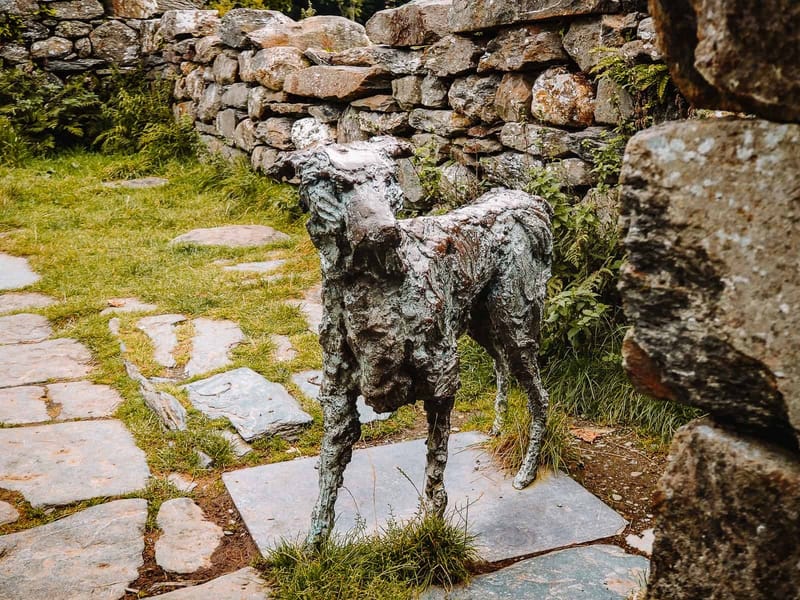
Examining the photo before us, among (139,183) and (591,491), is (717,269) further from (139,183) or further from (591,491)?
(139,183)

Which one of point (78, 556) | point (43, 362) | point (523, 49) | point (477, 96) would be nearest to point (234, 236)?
point (43, 362)

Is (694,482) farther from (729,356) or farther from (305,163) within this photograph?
(305,163)

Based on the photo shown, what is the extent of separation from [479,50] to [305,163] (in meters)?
3.66

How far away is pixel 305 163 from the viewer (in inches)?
92.8

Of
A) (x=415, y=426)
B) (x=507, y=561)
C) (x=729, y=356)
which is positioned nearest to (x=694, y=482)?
(x=729, y=356)

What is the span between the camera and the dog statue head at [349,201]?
7.48 ft

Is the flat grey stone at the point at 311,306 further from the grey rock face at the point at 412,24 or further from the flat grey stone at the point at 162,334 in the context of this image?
the grey rock face at the point at 412,24

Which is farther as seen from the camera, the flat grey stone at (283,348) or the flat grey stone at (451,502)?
the flat grey stone at (283,348)

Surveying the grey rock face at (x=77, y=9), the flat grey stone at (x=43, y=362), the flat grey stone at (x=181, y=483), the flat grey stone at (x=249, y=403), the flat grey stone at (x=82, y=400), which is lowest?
the flat grey stone at (x=43, y=362)

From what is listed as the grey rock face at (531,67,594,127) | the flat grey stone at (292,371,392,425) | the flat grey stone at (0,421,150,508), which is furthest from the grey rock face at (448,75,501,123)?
the flat grey stone at (0,421,150,508)

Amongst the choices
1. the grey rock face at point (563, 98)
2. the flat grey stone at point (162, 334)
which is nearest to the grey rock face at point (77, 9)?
the flat grey stone at point (162, 334)

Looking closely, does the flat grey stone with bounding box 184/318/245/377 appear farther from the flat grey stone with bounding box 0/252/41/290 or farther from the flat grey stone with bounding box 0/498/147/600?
the flat grey stone with bounding box 0/252/41/290

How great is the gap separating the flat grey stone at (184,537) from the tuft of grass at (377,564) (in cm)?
34

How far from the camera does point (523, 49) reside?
17.0 ft
